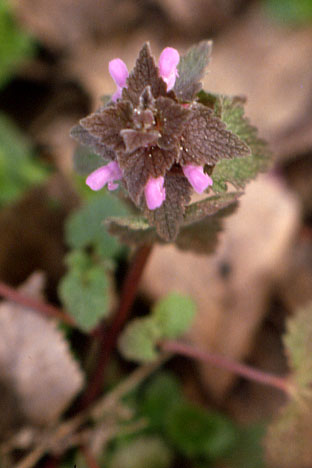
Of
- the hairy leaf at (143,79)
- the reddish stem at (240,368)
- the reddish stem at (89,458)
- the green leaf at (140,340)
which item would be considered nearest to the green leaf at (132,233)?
the hairy leaf at (143,79)

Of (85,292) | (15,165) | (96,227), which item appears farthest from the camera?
(15,165)

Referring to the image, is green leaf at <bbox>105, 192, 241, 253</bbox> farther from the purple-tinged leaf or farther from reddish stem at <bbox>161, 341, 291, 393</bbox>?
reddish stem at <bbox>161, 341, 291, 393</bbox>

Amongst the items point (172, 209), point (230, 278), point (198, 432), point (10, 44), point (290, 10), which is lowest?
point (198, 432)

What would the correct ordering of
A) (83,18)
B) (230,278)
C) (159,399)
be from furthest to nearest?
(83,18) → (230,278) → (159,399)

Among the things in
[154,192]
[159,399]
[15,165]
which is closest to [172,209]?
[154,192]

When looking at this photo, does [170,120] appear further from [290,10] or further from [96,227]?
[290,10]

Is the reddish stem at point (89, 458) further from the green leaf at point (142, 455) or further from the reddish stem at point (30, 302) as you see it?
the reddish stem at point (30, 302)

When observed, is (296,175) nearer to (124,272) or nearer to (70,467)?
(124,272)

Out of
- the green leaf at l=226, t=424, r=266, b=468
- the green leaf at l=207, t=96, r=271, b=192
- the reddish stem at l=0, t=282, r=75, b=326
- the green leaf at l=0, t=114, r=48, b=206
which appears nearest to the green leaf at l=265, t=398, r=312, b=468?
the green leaf at l=226, t=424, r=266, b=468
